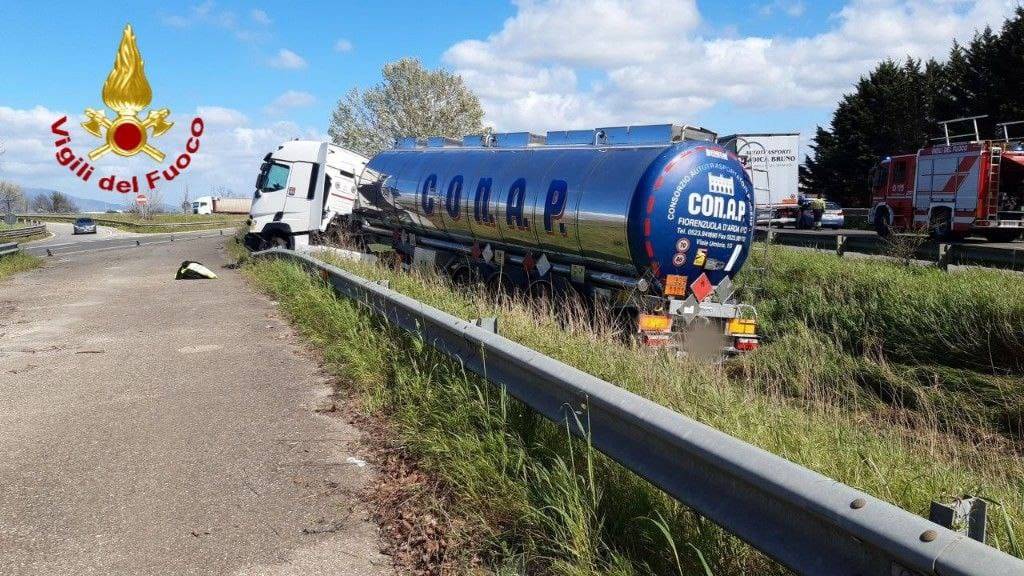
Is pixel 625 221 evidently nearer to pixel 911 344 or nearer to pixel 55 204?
pixel 911 344

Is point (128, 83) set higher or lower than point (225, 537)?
higher

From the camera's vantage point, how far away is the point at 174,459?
4.80 metres

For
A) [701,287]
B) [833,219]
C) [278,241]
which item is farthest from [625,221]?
[833,219]

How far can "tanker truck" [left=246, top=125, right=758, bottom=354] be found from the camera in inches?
401

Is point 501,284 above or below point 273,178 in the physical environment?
below

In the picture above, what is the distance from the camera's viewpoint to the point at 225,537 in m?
3.74

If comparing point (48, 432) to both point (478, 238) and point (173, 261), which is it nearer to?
point (478, 238)

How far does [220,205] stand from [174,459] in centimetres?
11408

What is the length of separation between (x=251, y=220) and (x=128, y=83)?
4.98m

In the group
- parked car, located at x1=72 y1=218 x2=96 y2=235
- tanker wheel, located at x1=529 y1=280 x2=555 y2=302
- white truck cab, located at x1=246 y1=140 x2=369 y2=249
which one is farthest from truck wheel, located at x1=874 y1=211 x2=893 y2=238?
parked car, located at x1=72 y1=218 x2=96 y2=235

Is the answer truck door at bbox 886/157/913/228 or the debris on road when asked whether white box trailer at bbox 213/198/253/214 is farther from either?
the debris on road

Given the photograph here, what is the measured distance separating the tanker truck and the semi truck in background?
9909 centimetres

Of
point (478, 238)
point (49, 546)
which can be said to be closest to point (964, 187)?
point (478, 238)

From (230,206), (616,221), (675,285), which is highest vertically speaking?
(230,206)
